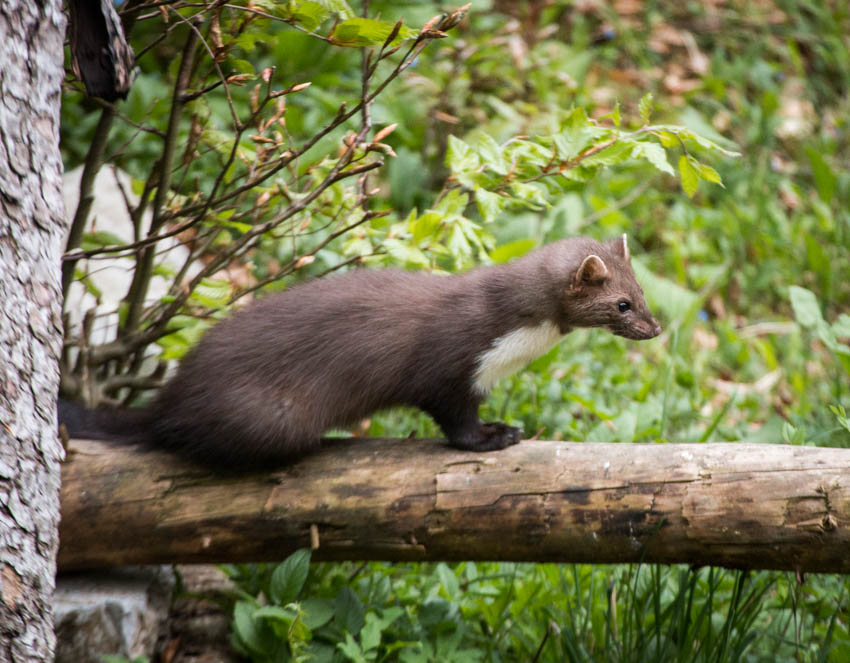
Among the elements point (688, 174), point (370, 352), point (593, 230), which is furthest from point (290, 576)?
point (593, 230)

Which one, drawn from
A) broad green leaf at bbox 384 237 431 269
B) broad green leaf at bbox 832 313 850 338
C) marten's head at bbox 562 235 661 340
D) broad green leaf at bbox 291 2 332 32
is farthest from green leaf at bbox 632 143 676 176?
broad green leaf at bbox 291 2 332 32

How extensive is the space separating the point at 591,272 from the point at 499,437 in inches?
31.2

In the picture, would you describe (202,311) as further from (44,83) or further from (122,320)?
(44,83)

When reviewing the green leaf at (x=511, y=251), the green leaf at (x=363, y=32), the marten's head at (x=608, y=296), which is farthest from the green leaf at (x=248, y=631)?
the green leaf at (x=511, y=251)

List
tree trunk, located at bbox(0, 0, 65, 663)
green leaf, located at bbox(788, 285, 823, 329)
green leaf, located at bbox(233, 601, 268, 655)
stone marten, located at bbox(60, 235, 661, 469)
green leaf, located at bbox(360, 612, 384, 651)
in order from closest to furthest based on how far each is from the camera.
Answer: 1. tree trunk, located at bbox(0, 0, 65, 663)
2. green leaf, located at bbox(360, 612, 384, 651)
3. green leaf, located at bbox(233, 601, 268, 655)
4. stone marten, located at bbox(60, 235, 661, 469)
5. green leaf, located at bbox(788, 285, 823, 329)

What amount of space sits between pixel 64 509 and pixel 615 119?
252 cm

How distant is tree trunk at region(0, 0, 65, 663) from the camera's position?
2338mm

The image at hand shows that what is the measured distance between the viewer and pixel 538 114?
22.8ft

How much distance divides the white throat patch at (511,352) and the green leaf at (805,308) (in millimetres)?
1192

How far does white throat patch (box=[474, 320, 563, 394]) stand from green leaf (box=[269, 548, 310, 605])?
100 cm

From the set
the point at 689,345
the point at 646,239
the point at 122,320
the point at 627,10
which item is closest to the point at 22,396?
the point at 122,320

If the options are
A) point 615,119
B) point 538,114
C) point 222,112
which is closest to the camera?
point 615,119

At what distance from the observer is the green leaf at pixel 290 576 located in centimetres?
317

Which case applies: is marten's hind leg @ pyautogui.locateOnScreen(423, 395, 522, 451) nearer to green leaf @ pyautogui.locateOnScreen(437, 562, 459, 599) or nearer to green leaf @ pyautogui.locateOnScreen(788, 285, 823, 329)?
green leaf @ pyautogui.locateOnScreen(437, 562, 459, 599)
